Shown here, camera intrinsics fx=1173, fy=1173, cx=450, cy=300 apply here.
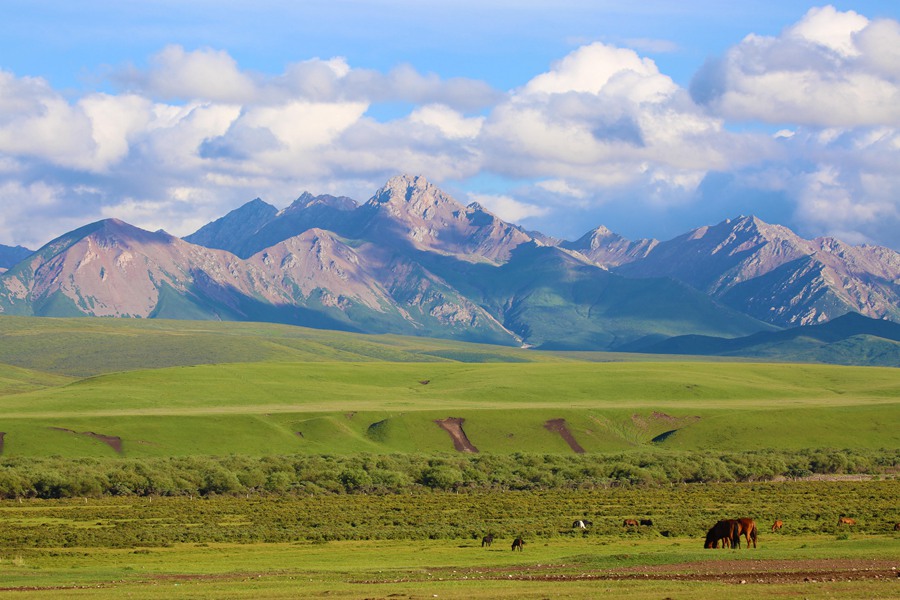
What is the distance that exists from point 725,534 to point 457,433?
125 metres

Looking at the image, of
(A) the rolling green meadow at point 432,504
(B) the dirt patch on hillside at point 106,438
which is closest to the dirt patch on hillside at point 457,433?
(A) the rolling green meadow at point 432,504

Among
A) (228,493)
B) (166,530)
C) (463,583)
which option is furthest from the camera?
(228,493)

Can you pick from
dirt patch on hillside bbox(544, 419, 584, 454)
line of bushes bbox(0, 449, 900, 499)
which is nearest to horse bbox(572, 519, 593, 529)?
line of bushes bbox(0, 449, 900, 499)

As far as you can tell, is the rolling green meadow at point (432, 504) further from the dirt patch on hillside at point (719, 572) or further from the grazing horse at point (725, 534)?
the grazing horse at point (725, 534)

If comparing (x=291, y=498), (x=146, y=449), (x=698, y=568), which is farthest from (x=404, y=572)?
(x=146, y=449)

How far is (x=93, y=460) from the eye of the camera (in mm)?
147500

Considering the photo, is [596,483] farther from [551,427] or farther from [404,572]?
[404,572]

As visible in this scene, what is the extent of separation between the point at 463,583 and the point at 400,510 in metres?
50.0

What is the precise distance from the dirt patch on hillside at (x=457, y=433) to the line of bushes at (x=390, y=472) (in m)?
19.8

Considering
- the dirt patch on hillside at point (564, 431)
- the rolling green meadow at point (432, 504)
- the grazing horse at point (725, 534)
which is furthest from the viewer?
the dirt patch on hillside at point (564, 431)

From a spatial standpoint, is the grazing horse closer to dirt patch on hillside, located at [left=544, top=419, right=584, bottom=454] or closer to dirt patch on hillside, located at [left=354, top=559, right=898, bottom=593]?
dirt patch on hillside, located at [left=354, top=559, right=898, bottom=593]

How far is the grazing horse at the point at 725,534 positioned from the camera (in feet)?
211

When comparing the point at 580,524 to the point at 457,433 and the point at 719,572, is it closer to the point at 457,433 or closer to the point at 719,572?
the point at 719,572

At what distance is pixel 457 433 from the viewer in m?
188
